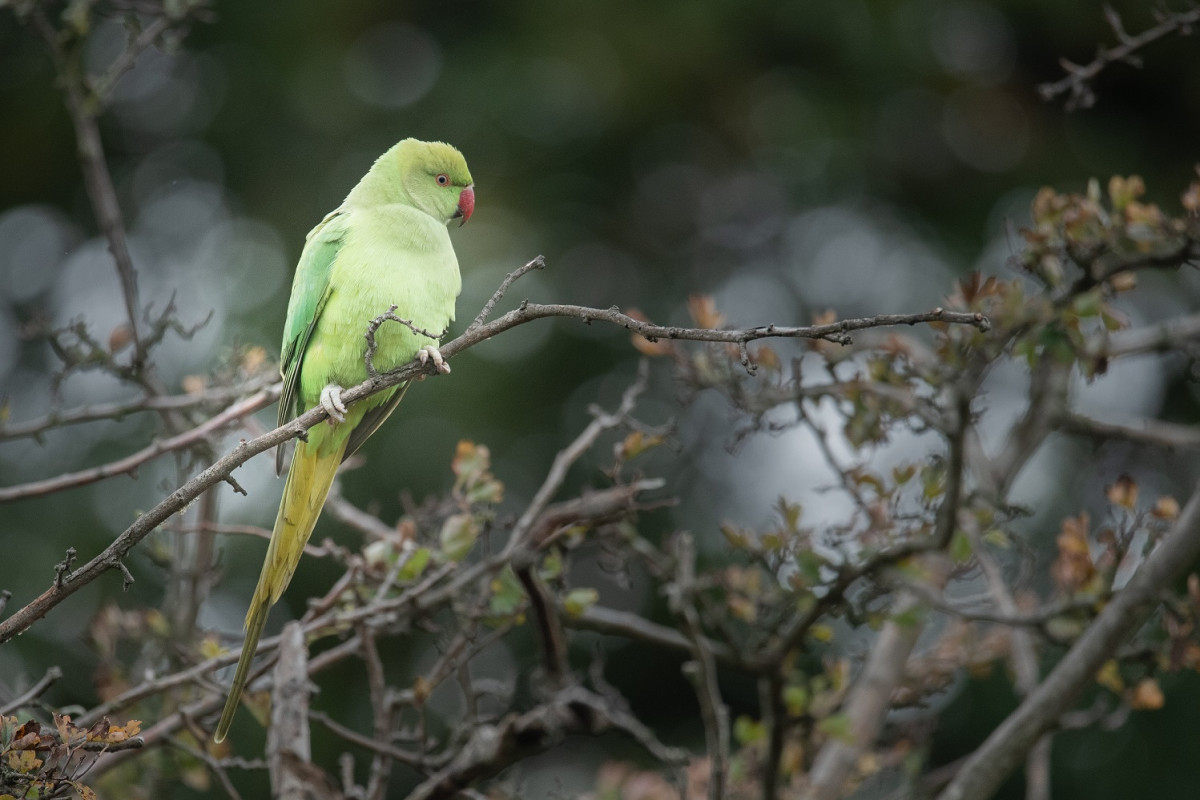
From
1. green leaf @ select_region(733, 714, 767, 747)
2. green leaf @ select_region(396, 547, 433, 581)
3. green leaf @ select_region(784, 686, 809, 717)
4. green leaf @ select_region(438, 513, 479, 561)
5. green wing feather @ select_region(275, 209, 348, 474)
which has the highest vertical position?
green wing feather @ select_region(275, 209, 348, 474)

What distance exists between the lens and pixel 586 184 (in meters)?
8.02

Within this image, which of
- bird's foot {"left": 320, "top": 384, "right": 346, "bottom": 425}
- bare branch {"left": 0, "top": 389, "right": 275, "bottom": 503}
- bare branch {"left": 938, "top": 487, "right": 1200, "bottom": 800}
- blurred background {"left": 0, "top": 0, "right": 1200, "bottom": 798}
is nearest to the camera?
bird's foot {"left": 320, "top": 384, "right": 346, "bottom": 425}

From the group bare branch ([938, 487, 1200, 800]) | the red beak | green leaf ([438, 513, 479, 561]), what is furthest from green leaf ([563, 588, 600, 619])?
the red beak

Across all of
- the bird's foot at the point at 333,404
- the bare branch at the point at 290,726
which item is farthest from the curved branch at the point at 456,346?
the bare branch at the point at 290,726

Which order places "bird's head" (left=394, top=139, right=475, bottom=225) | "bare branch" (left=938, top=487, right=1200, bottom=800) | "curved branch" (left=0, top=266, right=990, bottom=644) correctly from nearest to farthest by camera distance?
"curved branch" (left=0, top=266, right=990, bottom=644) < "bare branch" (left=938, top=487, right=1200, bottom=800) < "bird's head" (left=394, top=139, right=475, bottom=225)

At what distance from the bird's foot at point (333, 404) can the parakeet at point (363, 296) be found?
2 cm

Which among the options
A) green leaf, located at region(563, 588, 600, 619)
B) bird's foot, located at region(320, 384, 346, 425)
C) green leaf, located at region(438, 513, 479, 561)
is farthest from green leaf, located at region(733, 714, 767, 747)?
bird's foot, located at region(320, 384, 346, 425)

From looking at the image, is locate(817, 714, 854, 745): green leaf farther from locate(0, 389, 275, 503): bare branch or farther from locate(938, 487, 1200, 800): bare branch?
locate(0, 389, 275, 503): bare branch

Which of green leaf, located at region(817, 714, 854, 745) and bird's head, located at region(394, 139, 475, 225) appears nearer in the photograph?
green leaf, located at region(817, 714, 854, 745)

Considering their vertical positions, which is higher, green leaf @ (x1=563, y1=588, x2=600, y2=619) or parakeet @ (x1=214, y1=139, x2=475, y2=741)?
parakeet @ (x1=214, y1=139, x2=475, y2=741)

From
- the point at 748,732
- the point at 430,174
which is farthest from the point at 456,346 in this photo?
the point at 748,732

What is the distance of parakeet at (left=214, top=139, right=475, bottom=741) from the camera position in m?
2.91

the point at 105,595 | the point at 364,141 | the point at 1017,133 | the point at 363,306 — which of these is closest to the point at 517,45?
the point at 364,141

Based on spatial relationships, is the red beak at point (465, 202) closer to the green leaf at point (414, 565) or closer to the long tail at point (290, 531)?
the long tail at point (290, 531)
